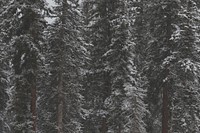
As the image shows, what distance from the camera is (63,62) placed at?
25.3 meters

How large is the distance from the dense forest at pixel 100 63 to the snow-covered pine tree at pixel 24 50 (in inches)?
2.2

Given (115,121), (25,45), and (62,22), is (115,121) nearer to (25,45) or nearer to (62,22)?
(62,22)

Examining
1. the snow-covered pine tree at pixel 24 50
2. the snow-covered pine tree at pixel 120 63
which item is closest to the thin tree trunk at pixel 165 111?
the snow-covered pine tree at pixel 120 63

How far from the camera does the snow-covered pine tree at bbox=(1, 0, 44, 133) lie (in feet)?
65.1

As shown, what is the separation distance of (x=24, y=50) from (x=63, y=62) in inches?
217

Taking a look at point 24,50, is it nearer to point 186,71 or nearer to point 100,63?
point 100,63

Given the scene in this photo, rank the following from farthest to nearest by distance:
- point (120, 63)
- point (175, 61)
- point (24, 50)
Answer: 1. point (120, 63)
2. point (175, 61)
3. point (24, 50)

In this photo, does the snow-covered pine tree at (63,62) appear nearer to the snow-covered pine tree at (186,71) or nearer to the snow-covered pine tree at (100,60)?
the snow-covered pine tree at (100,60)

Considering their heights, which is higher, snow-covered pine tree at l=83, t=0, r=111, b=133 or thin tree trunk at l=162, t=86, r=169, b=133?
snow-covered pine tree at l=83, t=0, r=111, b=133

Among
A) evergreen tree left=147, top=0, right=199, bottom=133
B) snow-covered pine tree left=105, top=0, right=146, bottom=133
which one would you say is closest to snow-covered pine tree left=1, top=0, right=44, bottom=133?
snow-covered pine tree left=105, top=0, right=146, bottom=133

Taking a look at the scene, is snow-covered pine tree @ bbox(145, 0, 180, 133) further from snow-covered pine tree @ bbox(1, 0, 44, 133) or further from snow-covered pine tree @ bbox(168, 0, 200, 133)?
snow-covered pine tree @ bbox(1, 0, 44, 133)

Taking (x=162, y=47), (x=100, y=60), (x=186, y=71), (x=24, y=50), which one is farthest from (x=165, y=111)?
(x=24, y=50)

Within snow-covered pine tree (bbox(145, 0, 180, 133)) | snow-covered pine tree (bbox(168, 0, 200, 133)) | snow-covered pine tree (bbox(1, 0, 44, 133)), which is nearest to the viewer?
snow-covered pine tree (bbox(1, 0, 44, 133))

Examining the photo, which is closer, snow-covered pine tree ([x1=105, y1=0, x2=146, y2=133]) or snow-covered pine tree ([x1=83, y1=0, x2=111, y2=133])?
snow-covered pine tree ([x1=105, y1=0, x2=146, y2=133])
